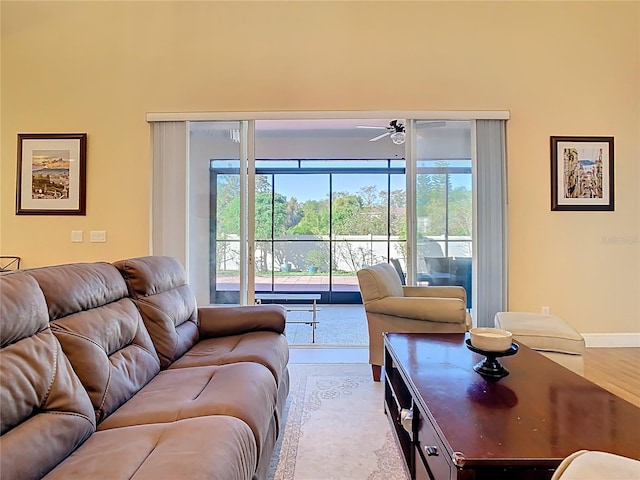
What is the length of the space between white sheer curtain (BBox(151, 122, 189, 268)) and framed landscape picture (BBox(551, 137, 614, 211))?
3.87 meters

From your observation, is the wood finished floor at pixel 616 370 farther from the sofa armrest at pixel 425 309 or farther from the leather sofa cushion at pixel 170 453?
the leather sofa cushion at pixel 170 453

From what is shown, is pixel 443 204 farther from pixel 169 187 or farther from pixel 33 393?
pixel 33 393

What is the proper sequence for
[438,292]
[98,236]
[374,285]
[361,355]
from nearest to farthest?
[374,285]
[438,292]
[361,355]
[98,236]

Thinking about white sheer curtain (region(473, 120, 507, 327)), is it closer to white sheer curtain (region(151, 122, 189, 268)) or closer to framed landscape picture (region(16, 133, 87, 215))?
white sheer curtain (region(151, 122, 189, 268))

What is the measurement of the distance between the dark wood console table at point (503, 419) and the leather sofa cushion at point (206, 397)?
0.62 meters

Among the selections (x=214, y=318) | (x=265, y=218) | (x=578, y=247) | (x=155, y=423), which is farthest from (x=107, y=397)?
(x=265, y=218)

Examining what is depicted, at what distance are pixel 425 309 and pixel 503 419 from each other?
5.03 ft

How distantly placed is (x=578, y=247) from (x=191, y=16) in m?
4.68

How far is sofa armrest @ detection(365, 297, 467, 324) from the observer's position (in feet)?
8.96

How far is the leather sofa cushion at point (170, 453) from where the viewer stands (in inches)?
38.1

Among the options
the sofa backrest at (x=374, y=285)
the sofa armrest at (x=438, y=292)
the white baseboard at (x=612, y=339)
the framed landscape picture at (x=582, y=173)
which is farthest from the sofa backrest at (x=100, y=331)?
the white baseboard at (x=612, y=339)

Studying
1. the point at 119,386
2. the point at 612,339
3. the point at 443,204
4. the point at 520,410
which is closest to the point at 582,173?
the point at 443,204

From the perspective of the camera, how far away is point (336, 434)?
2.09 meters

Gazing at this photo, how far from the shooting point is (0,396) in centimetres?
97
